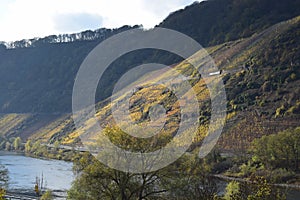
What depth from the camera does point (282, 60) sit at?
306 feet

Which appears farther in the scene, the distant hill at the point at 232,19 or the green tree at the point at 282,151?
the distant hill at the point at 232,19

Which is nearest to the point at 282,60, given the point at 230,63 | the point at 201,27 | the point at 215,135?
the point at 230,63

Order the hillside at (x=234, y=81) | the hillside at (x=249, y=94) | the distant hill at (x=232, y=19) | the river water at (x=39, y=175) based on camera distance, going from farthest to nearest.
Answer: the distant hill at (x=232, y=19), the hillside at (x=234, y=81), the hillside at (x=249, y=94), the river water at (x=39, y=175)

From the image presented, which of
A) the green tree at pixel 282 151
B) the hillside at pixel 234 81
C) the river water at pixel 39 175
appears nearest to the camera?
the river water at pixel 39 175

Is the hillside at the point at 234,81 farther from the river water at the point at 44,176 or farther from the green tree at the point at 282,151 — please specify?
the river water at the point at 44,176

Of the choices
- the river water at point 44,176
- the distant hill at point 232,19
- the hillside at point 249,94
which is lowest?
the river water at point 44,176

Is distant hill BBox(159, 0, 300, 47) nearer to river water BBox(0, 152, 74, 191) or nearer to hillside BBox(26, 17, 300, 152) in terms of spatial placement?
hillside BBox(26, 17, 300, 152)

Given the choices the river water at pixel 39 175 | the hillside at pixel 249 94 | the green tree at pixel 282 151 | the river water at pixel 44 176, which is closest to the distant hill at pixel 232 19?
the hillside at pixel 249 94

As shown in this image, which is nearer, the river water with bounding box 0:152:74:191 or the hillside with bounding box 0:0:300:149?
the river water with bounding box 0:152:74:191

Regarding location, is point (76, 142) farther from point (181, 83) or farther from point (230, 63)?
point (230, 63)

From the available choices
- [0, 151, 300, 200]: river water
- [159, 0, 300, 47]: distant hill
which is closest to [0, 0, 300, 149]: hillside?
[159, 0, 300, 47]: distant hill

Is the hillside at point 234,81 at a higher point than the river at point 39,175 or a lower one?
higher

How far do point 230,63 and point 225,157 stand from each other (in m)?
47.8

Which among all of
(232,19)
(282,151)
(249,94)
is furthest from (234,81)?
(232,19)
